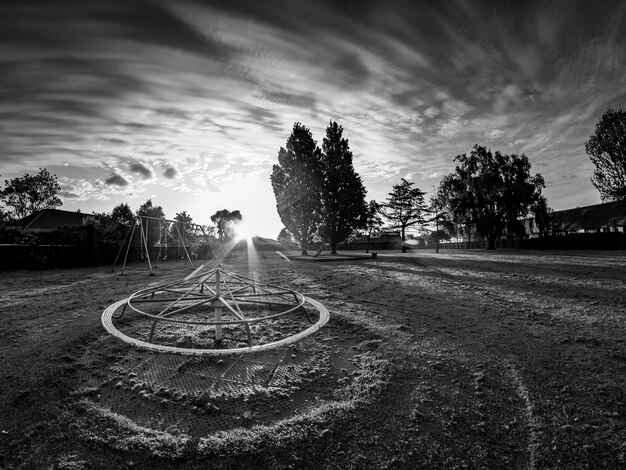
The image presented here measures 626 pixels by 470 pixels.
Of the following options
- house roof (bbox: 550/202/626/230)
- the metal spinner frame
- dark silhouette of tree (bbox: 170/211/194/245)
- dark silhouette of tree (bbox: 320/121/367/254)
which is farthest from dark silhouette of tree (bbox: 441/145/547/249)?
the metal spinner frame

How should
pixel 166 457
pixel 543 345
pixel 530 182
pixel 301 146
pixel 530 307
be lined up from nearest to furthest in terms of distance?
pixel 166 457
pixel 543 345
pixel 530 307
pixel 301 146
pixel 530 182

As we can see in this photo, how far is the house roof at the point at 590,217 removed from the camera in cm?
3659

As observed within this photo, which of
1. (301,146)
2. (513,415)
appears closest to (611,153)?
(301,146)

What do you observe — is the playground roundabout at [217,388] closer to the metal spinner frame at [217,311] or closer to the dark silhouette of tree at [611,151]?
the metal spinner frame at [217,311]

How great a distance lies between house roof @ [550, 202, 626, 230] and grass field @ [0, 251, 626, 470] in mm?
43065

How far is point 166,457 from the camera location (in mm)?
2180

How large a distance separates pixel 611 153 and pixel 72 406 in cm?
3624

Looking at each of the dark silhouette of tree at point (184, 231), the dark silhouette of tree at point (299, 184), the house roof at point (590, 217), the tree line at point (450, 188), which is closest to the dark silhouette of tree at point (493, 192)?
the tree line at point (450, 188)

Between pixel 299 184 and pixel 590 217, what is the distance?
39413mm

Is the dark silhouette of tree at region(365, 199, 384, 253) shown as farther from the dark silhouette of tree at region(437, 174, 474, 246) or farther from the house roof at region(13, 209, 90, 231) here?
the house roof at region(13, 209, 90, 231)

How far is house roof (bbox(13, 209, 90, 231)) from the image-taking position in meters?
34.0

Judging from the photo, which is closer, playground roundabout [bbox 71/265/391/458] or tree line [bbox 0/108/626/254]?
playground roundabout [bbox 71/265/391/458]

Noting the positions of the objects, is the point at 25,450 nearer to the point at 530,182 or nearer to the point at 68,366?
the point at 68,366

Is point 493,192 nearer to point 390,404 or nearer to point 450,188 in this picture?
point 450,188
